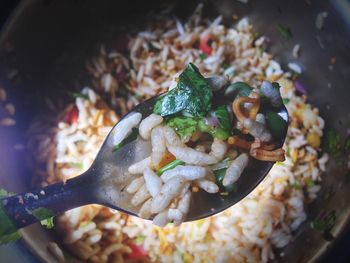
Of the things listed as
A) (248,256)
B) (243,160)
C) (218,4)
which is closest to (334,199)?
(248,256)

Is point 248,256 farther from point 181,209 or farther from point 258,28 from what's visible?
point 258,28

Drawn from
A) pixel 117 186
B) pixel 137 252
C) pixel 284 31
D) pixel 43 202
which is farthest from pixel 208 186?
pixel 284 31

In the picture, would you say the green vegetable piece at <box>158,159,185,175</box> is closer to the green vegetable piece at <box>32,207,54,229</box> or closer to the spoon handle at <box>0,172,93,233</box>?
the spoon handle at <box>0,172,93,233</box>

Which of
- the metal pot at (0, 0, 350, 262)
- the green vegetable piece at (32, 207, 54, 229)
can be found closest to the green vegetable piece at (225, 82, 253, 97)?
the metal pot at (0, 0, 350, 262)

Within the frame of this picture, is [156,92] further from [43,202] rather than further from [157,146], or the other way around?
[43,202]

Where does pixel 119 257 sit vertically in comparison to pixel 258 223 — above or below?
above

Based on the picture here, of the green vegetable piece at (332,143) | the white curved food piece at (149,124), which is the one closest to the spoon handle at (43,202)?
the white curved food piece at (149,124)

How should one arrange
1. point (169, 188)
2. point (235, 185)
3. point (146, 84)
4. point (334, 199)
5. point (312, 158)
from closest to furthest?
point (169, 188) < point (235, 185) < point (334, 199) < point (312, 158) < point (146, 84)
